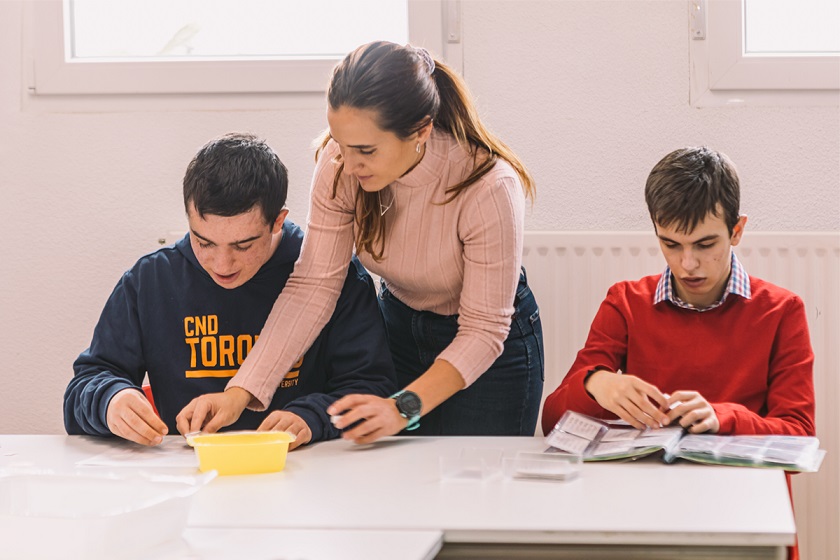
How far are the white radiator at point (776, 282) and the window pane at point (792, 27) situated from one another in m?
0.48

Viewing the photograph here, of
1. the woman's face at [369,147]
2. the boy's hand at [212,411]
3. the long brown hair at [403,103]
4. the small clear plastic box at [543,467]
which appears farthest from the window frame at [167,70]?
the small clear plastic box at [543,467]

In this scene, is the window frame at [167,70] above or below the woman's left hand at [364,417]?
above

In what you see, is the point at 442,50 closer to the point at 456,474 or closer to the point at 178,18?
the point at 178,18

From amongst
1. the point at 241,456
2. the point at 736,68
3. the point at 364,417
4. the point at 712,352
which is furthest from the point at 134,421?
the point at 736,68

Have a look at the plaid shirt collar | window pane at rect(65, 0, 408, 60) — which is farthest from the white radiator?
window pane at rect(65, 0, 408, 60)

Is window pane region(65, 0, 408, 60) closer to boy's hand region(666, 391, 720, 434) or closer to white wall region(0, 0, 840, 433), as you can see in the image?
white wall region(0, 0, 840, 433)

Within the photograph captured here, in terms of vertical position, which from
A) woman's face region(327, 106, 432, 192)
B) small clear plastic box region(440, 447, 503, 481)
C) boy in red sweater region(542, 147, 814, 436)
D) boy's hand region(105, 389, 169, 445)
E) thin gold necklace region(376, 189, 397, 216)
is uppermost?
woman's face region(327, 106, 432, 192)

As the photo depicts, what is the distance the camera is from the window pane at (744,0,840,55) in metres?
2.25

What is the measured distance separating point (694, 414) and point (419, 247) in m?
0.54

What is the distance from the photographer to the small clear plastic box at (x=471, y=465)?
3.88ft

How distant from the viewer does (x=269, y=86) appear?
226 cm

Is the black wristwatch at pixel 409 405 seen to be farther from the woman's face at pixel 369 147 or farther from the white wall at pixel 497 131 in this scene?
the white wall at pixel 497 131

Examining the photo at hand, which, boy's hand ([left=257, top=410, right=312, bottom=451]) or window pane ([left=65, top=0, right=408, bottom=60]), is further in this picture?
window pane ([left=65, top=0, right=408, bottom=60])

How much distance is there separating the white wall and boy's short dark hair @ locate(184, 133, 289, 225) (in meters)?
0.72
